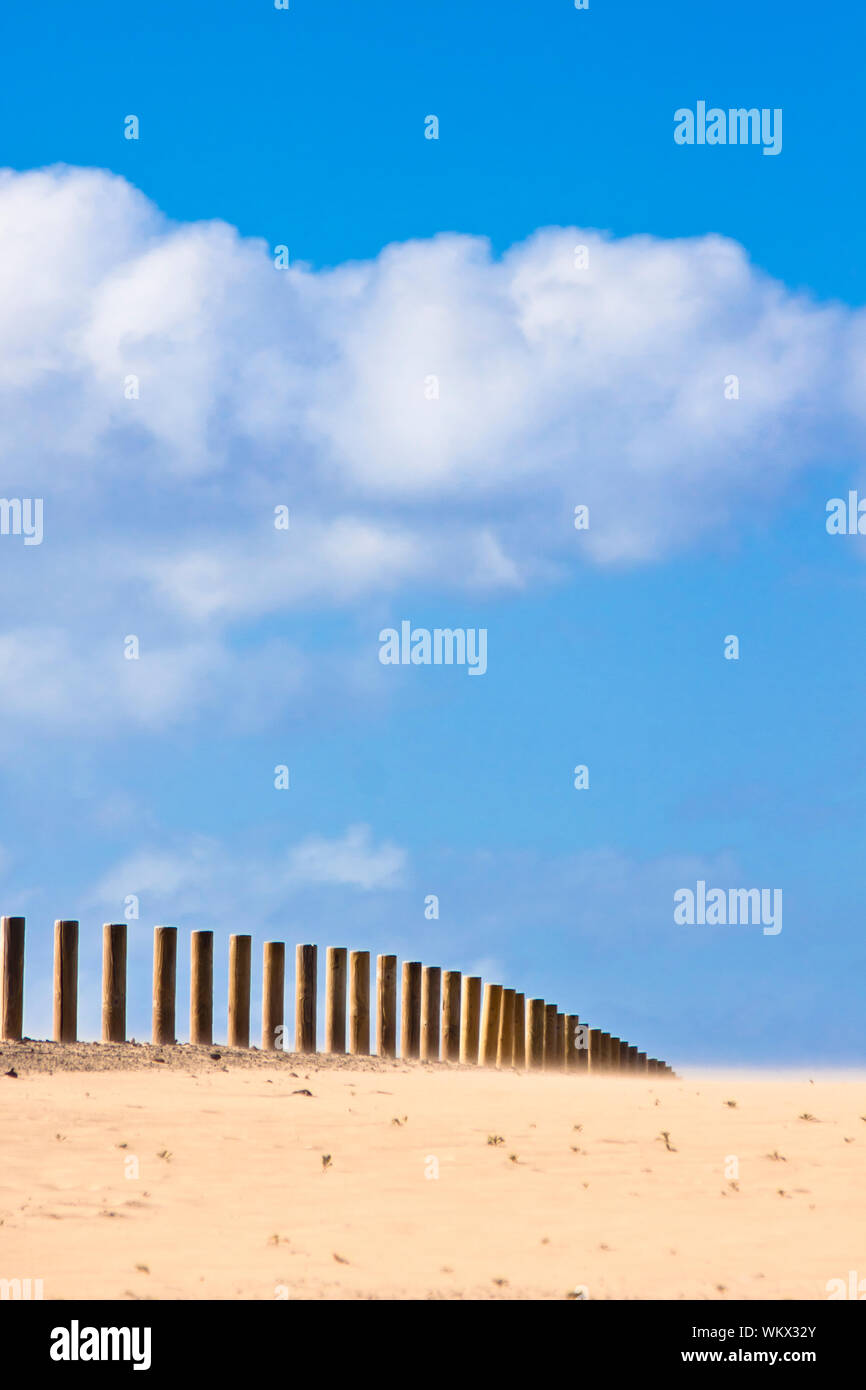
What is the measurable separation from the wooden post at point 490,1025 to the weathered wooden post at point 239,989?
6855 mm

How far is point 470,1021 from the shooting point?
26.9 meters

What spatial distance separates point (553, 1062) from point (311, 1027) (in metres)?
10.4

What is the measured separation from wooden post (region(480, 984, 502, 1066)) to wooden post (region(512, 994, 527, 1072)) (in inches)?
61.3

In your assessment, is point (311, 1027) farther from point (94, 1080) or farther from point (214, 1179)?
point (214, 1179)

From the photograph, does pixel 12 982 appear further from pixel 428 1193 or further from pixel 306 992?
pixel 428 1193

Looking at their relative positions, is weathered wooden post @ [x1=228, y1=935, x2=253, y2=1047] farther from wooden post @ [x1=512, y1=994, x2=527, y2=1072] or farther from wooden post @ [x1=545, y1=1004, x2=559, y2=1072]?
wooden post @ [x1=545, y1=1004, x2=559, y2=1072]

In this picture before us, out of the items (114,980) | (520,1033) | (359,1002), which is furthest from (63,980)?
(520,1033)

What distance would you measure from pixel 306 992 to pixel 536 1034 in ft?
28.8

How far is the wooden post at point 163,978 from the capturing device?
2039 cm

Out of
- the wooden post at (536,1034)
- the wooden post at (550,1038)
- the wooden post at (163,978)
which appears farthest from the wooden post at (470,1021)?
the wooden post at (163,978)

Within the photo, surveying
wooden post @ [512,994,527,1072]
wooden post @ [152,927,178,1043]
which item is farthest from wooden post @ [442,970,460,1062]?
wooden post @ [152,927,178,1043]

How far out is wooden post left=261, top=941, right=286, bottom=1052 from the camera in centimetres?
2181

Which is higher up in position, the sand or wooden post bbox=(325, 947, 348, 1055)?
wooden post bbox=(325, 947, 348, 1055)
